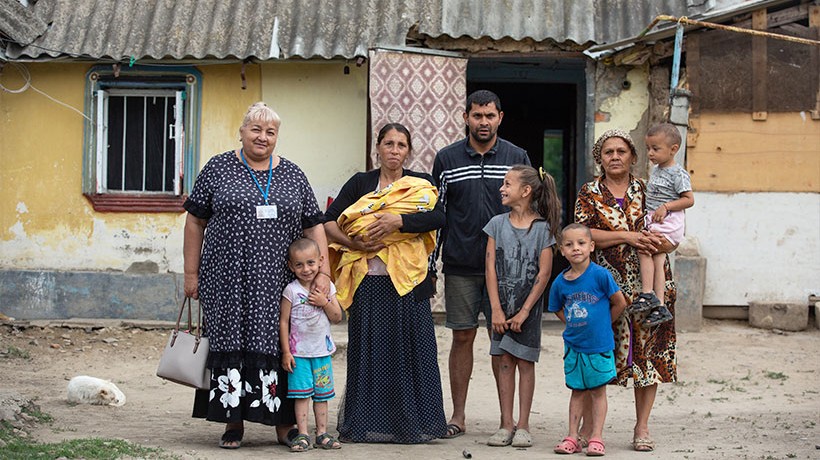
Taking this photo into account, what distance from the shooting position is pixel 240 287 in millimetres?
5555

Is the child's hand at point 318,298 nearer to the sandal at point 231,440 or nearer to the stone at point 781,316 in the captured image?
the sandal at point 231,440

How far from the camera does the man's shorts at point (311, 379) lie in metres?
5.67

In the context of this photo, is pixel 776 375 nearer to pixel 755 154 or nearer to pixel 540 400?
pixel 540 400

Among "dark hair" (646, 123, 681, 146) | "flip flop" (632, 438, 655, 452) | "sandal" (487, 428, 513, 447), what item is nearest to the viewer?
"dark hair" (646, 123, 681, 146)

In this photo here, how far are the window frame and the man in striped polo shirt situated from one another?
4.93 m

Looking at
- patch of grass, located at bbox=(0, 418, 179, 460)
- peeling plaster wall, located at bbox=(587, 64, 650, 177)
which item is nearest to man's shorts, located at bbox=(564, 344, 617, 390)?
patch of grass, located at bbox=(0, 418, 179, 460)

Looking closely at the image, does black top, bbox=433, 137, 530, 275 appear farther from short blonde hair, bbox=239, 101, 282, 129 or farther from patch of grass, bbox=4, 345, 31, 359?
patch of grass, bbox=4, 345, 31, 359

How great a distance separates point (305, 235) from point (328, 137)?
15.8 ft

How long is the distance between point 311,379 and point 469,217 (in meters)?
1.25

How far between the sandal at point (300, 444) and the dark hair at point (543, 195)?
1645 mm

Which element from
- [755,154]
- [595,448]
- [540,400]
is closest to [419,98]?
[755,154]

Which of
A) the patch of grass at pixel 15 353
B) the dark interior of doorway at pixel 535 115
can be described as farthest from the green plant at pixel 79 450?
the dark interior of doorway at pixel 535 115

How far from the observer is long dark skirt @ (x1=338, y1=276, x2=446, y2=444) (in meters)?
5.88

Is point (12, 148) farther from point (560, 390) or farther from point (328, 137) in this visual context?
point (560, 390)
